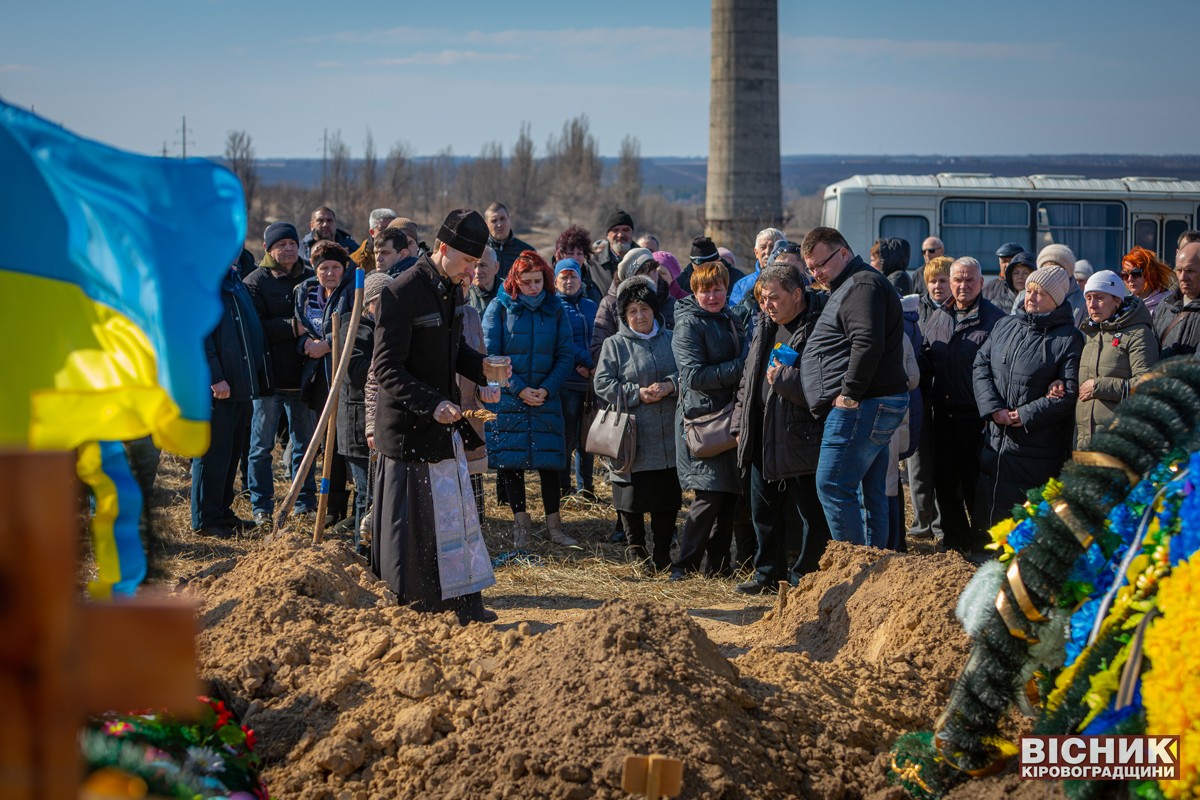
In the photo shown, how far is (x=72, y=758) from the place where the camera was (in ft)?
4.55

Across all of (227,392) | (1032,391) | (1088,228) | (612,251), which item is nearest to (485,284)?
(227,392)

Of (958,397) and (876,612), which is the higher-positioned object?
(958,397)

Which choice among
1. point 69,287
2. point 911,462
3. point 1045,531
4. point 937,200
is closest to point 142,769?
point 69,287

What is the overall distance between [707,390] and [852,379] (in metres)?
1.16

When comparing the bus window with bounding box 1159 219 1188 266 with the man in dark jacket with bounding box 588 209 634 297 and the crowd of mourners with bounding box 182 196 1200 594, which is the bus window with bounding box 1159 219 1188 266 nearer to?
the crowd of mourners with bounding box 182 196 1200 594

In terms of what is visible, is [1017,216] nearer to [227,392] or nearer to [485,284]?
[485,284]

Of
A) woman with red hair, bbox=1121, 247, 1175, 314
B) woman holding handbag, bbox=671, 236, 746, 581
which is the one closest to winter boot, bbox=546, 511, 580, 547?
woman holding handbag, bbox=671, 236, 746, 581

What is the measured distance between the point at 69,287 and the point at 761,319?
4710 mm

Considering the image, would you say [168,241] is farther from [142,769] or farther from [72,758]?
[72,758]

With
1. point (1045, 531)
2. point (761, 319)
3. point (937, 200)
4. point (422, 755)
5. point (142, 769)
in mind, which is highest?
point (937, 200)

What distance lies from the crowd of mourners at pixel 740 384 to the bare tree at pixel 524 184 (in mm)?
71463

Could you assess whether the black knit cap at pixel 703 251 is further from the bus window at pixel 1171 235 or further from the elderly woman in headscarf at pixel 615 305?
the bus window at pixel 1171 235

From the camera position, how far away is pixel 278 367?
28.9 ft

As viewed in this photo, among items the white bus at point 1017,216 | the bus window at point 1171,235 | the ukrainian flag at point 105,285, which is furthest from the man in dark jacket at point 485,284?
the bus window at point 1171,235
